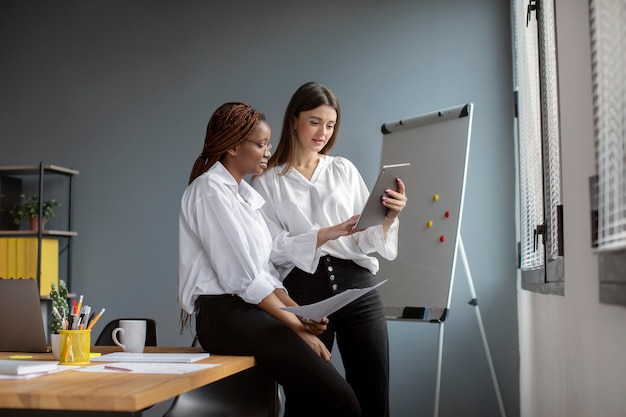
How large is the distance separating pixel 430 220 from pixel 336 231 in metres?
1.32

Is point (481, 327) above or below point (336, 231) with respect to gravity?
below

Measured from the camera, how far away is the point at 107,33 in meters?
4.60

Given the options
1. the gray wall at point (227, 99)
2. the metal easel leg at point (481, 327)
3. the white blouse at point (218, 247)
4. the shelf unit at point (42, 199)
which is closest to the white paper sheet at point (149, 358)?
the white blouse at point (218, 247)

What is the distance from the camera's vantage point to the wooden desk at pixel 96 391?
1.13 meters

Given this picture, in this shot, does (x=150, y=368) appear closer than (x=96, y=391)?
No

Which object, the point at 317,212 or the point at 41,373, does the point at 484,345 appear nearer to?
the point at 317,212

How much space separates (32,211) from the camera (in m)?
4.32

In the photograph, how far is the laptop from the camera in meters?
1.92

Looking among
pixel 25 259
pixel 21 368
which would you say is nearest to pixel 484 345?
pixel 25 259

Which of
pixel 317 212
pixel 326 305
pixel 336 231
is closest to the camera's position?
pixel 326 305

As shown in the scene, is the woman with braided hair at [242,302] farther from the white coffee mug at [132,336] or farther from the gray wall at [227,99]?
the gray wall at [227,99]

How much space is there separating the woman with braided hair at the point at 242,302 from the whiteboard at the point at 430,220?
164 cm

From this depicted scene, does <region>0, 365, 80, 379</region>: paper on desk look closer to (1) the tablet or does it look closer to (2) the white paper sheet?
(2) the white paper sheet

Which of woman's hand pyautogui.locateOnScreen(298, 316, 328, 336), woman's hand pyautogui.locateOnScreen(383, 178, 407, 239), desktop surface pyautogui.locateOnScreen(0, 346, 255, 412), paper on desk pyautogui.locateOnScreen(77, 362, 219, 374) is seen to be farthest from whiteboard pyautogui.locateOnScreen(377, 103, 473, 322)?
desktop surface pyautogui.locateOnScreen(0, 346, 255, 412)
